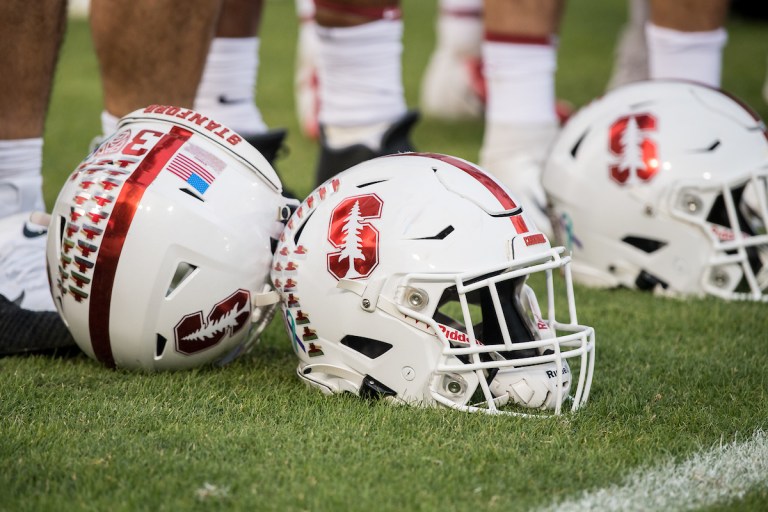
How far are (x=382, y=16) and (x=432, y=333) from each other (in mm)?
1908

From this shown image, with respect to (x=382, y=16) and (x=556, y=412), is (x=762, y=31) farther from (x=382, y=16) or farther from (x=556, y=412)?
(x=556, y=412)

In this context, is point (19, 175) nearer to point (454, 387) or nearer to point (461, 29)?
point (454, 387)

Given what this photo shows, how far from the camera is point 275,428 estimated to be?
199 cm

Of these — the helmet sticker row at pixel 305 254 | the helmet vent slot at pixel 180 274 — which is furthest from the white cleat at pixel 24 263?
the helmet sticker row at pixel 305 254

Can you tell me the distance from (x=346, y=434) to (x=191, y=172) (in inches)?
24.9

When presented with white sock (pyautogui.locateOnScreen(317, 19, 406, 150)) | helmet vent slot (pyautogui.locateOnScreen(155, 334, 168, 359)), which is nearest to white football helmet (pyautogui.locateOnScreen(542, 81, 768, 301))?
white sock (pyautogui.locateOnScreen(317, 19, 406, 150))

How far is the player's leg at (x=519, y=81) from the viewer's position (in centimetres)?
379

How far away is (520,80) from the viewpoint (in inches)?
151

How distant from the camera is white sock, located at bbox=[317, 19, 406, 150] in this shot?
3.71m

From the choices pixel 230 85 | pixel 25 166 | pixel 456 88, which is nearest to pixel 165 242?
pixel 25 166

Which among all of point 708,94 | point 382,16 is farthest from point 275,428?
point 382,16

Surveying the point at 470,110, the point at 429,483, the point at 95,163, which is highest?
the point at 95,163

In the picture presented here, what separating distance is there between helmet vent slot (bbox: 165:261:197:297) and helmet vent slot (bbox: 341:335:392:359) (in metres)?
0.34

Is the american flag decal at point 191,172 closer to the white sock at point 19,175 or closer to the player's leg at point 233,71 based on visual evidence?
the white sock at point 19,175
